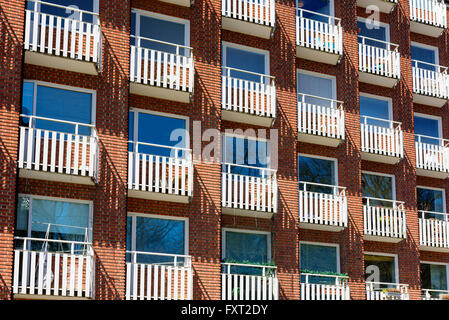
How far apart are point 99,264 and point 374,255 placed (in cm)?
1224

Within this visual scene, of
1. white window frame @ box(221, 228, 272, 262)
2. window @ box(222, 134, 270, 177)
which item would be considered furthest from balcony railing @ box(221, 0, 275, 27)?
white window frame @ box(221, 228, 272, 262)

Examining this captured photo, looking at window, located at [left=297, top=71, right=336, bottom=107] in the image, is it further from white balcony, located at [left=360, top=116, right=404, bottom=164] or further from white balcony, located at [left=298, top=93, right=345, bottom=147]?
white balcony, located at [left=360, top=116, right=404, bottom=164]

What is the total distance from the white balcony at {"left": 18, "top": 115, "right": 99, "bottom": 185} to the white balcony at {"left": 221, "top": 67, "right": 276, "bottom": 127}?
18.4 feet

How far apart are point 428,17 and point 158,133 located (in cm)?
1519

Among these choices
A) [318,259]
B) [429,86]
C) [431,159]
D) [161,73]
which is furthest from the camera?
[429,86]

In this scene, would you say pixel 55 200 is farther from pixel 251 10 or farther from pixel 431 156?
pixel 431 156

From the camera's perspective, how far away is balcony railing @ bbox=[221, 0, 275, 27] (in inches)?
1096

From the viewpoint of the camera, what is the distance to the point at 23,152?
22.3 m

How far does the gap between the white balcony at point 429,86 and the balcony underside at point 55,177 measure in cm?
1598

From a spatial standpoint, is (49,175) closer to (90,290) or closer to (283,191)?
(90,290)

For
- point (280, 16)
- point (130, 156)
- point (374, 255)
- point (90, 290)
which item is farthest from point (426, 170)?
point (90, 290)

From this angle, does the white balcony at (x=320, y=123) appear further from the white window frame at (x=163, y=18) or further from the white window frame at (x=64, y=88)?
the white window frame at (x=64, y=88)

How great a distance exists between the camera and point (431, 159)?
3212 cm

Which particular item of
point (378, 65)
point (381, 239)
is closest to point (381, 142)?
point (378, 65)
